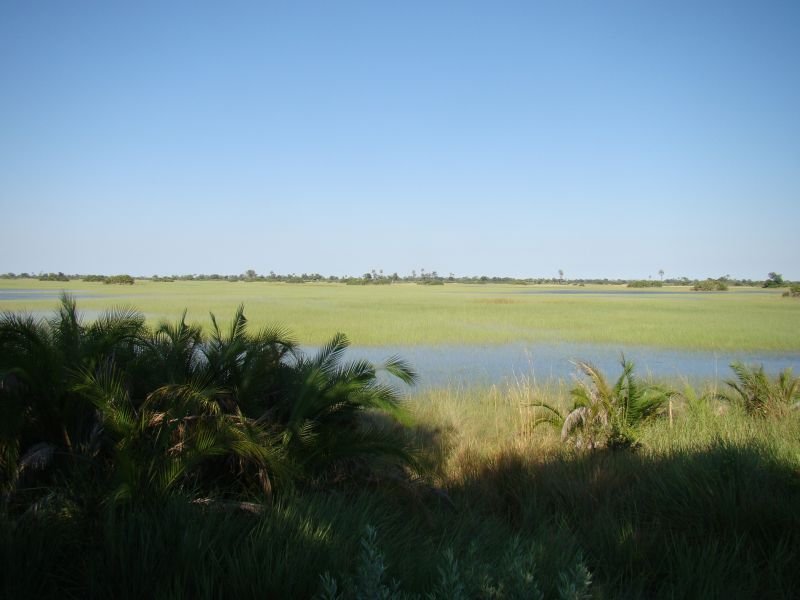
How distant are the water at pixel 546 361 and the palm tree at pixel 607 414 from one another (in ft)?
16.1

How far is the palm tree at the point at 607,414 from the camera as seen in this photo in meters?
5.98

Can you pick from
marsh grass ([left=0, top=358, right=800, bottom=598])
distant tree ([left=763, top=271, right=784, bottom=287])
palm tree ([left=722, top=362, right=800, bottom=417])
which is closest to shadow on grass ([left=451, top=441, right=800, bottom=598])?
marsh grass ([left=0, top=358, right=800, bottom=598])

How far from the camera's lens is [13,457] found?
3225 mm

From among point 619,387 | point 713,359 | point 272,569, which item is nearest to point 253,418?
point 272,569

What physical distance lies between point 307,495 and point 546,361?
1264 cm

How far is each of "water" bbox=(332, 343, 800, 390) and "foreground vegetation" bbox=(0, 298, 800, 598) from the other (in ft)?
22.6

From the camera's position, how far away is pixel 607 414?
21.2 feet

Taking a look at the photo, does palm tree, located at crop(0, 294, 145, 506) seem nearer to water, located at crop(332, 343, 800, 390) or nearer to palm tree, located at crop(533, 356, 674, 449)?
palm tree, located at crop(533, 356, 674, 449)

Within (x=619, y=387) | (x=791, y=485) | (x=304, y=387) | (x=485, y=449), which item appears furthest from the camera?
(x=619, y=387)

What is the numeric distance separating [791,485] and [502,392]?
704 cm

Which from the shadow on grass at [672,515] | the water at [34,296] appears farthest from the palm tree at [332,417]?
the water at [34,296]

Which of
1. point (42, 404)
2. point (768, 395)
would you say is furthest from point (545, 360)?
point (42, 404)

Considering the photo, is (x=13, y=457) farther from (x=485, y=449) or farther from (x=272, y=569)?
(x=485, y=449)

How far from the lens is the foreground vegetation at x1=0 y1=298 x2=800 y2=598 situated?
2359 millimetres
